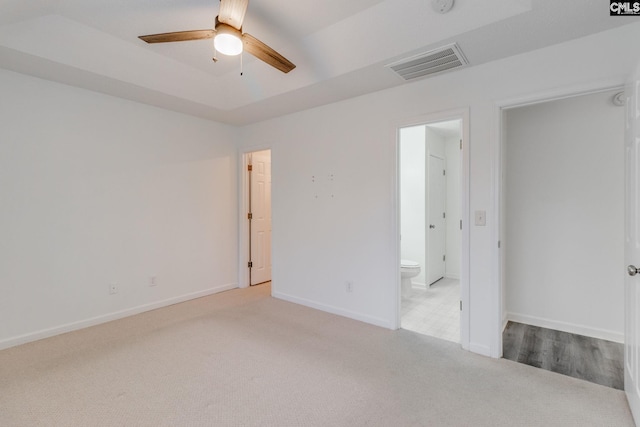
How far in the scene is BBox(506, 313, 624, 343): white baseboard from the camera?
9.07 feet

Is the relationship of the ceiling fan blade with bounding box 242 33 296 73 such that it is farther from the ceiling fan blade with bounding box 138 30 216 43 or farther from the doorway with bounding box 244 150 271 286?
the doorway with bounding box 244 150 271 286

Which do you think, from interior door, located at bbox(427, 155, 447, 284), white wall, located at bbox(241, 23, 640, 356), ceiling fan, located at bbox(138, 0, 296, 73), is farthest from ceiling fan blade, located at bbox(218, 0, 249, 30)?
interior door, located at bbox(427, 155, 447, 284)

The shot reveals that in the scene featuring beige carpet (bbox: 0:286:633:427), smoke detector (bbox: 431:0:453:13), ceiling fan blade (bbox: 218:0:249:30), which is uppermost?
smoke detector (bbox: 431:0:453:13)

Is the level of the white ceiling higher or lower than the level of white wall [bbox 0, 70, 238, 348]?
higher

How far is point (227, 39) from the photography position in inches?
74.4

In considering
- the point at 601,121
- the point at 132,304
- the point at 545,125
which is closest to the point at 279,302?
the point at 132,304

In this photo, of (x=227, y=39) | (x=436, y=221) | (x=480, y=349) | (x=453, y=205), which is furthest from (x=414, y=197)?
(x=227, y=39)

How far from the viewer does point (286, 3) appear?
2.19 m

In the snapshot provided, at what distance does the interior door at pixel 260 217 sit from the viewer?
4707 mm

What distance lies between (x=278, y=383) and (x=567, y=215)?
3083mm

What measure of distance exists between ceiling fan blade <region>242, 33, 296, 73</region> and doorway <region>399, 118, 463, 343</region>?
2092 mm

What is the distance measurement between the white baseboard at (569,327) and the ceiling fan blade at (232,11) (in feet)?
12.1

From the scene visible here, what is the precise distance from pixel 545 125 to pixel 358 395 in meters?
3.11

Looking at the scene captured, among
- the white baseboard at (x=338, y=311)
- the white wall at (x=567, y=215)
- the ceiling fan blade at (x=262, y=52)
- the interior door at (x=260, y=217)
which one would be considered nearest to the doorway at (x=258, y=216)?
the interior door at (x=260, y=217)
